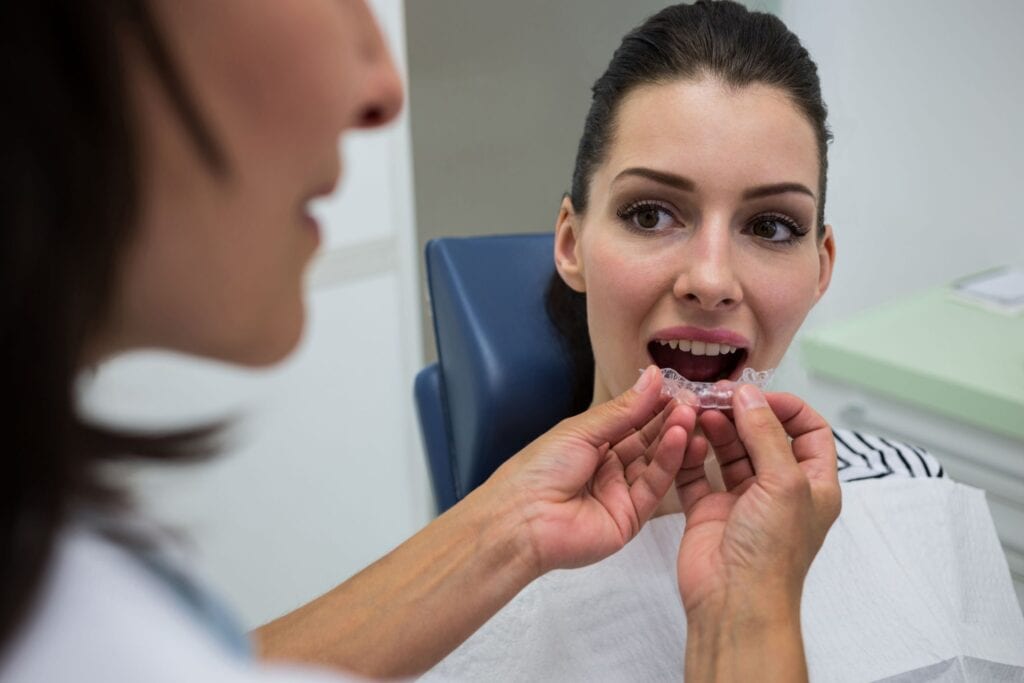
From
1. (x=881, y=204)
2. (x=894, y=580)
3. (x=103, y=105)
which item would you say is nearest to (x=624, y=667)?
(x=894, y=580)

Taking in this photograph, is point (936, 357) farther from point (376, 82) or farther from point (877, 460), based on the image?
point (376, 82)

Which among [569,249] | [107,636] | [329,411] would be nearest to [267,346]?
[107,636]

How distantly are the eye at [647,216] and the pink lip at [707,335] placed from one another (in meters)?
0.12

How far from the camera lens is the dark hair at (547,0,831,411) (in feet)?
3.67

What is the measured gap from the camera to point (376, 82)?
44cm

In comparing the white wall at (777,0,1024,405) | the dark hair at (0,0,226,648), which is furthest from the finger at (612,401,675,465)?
the white wall at (777,0,1024,405)

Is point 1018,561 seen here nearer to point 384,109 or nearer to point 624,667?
point 624,667

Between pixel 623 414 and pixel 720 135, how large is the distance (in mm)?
329

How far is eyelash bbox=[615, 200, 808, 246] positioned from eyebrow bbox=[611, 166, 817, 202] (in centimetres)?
3

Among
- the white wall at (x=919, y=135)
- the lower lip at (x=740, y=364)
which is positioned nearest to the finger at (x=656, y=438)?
the lower lip at (x=740, y=364)

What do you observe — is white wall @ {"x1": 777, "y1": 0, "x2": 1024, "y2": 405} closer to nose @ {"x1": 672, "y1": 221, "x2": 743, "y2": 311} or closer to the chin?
nose @ {"x1": 672, "y1": 221, "x2": 743, "y2": 311}

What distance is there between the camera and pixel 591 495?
3.34ft

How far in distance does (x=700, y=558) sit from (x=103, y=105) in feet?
2.36

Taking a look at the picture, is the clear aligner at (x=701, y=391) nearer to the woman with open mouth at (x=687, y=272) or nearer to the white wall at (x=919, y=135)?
the woman with open mouth at (x=687, y=272)
